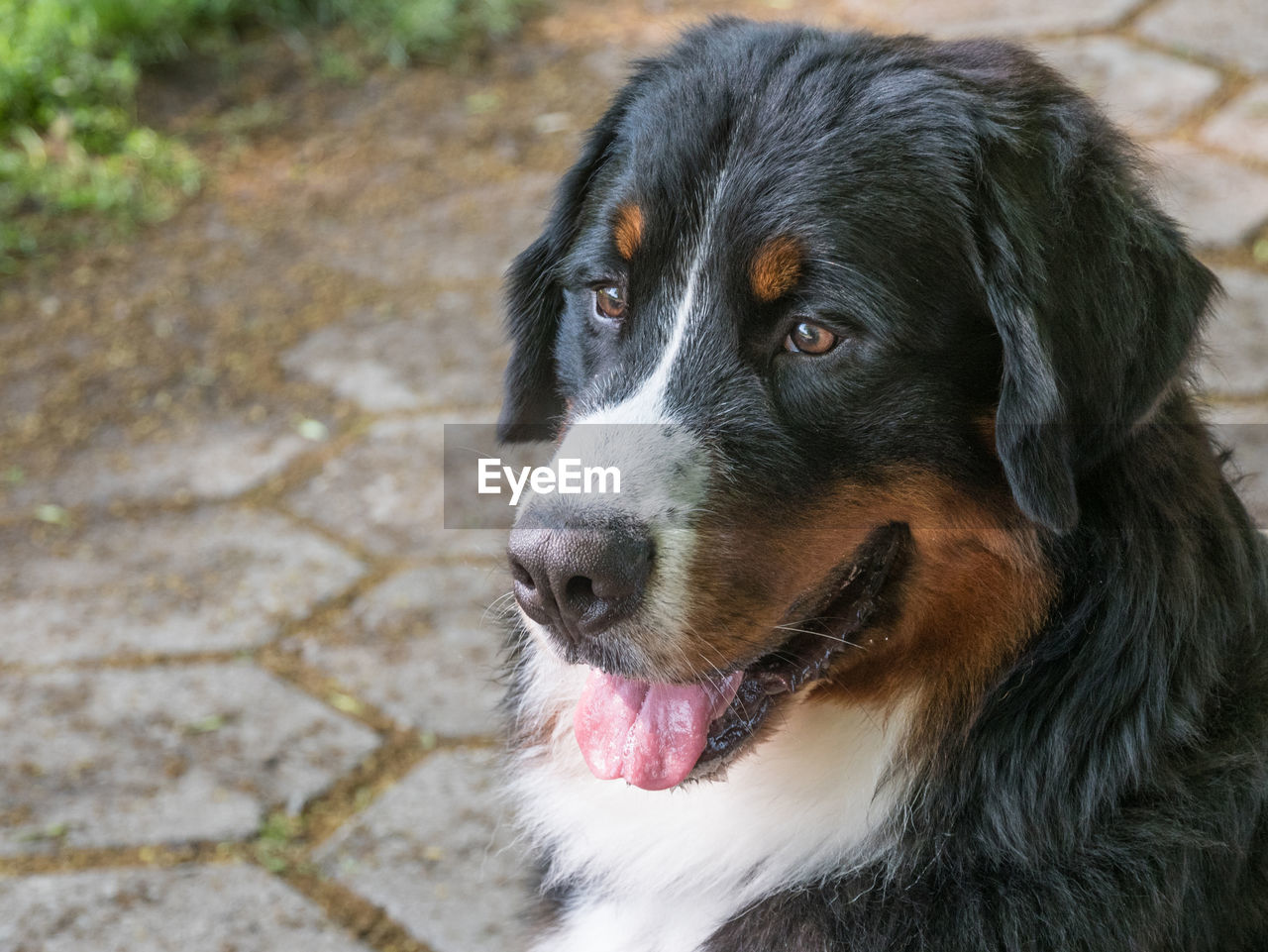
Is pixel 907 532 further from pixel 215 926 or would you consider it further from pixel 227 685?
pixel 227 685

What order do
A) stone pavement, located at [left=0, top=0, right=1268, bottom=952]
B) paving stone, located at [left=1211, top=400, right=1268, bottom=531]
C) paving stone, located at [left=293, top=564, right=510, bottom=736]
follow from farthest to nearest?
1. paving stone, located at [left=1211, top=400, right=1268, bottom=531]
2. paving stone, located at [left=293, top=564, right=510, bottom=736]
3. stone pavement, located at [left=0, top=0, right=1268, bottom=952]

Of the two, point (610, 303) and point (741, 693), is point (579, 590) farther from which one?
point (610, 303)

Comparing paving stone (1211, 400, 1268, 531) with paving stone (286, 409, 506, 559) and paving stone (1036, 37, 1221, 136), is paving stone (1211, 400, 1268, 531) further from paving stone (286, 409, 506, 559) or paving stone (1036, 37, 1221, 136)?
paving stone (286, 409, 506, 559)

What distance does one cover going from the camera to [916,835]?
2.27m

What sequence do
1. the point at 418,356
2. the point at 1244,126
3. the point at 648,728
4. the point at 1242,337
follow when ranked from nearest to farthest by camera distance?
the point at 648,728, the point at 1242,337, the point at 418,356, the point at 1244,126

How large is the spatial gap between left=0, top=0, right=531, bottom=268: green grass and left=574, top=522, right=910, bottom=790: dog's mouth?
Answer: 4.20 m

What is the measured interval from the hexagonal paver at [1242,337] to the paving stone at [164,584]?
2728 millimetres

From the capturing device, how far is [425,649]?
3869 mm

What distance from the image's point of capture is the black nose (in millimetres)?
2127

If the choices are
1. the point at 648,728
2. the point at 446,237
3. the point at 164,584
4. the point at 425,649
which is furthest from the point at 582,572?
the point at 446,237

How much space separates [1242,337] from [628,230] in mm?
3041

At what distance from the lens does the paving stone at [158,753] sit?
10.9ft

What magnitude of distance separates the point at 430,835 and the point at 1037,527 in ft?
5.54

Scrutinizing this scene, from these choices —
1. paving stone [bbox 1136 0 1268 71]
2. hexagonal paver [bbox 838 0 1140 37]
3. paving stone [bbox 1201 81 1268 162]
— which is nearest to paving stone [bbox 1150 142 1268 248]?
paving stone [bbox 1201 81 1268 162]
